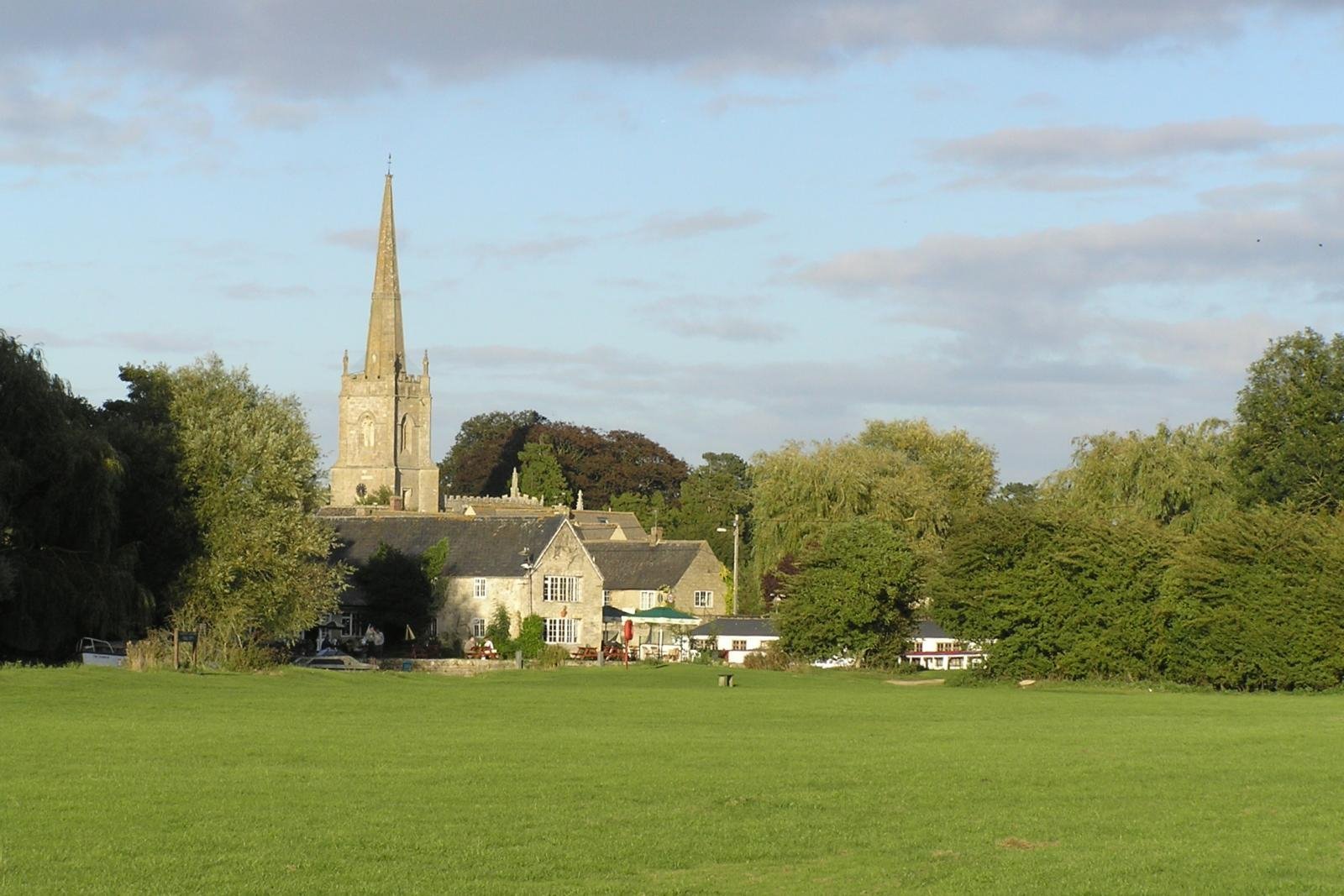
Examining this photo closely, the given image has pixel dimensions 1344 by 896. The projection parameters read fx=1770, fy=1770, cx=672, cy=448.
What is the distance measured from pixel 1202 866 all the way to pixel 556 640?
64891 millimetres

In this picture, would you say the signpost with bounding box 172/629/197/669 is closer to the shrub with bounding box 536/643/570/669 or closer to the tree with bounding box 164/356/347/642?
the tree with bounding box 164/356/347/642

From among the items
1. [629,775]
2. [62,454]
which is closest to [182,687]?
[62,454]

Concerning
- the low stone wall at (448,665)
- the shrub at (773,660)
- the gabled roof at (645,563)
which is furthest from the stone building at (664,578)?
the shrub at (773,660)

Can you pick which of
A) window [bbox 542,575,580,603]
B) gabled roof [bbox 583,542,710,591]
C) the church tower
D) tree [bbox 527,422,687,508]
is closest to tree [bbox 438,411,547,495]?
tree [bbox 527,422,687,508]

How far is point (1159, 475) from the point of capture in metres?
74.6

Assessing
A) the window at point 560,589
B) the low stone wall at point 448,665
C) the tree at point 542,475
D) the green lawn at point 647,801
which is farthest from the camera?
the tree at point 542,475

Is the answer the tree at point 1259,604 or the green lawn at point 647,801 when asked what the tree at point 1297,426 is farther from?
the green lawn at point 647,801

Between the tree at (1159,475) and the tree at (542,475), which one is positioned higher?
the tree at (542,475)

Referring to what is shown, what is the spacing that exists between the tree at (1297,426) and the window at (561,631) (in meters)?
29.3

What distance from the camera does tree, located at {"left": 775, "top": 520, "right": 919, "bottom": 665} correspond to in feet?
203

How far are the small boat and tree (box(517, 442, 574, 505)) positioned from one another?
10943cm

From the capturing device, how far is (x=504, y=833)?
15188 millimetres

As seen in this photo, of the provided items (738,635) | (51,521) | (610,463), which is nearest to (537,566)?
(738,635)

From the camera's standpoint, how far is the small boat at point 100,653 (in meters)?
44.8
